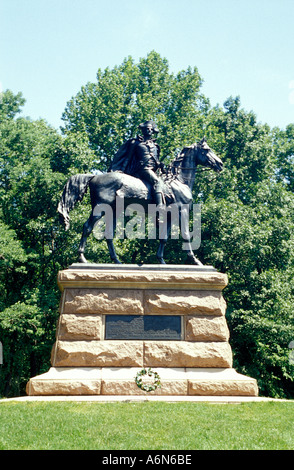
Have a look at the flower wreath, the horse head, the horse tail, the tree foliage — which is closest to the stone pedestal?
the flower wreath

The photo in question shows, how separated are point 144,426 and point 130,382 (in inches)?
104

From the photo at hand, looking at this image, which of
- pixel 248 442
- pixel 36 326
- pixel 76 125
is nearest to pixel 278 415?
pixel 248 442

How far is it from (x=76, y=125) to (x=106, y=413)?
17447 millimetres

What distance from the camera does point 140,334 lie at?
916cm

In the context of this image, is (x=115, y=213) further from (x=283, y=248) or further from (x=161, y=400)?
(x=283, y=248)

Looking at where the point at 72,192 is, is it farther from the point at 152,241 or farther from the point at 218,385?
the point at 152,241

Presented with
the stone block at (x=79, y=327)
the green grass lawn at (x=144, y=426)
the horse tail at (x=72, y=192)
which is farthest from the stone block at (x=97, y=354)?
the horse tail at (x=72, y=192)

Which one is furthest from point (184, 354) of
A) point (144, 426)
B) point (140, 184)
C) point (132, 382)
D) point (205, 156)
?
point (205, 156)

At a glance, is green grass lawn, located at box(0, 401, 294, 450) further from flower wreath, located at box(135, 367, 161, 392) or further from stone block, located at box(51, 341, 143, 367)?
stone block, located at box(51, 341, 143, 367)

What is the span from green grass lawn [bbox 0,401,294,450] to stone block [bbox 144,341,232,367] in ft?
4.70

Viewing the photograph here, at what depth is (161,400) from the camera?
310 inches

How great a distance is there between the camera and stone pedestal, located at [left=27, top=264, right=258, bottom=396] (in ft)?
28.5

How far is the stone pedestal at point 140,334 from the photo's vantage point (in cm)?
868
